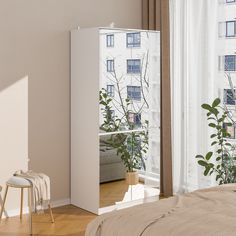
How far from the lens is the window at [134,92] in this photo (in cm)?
494

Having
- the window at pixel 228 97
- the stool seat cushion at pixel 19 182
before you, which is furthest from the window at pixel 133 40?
the stool seat cushion at pixel 19 182

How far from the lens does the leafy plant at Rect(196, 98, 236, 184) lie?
4891 millimetres

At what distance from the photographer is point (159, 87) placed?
5273mm

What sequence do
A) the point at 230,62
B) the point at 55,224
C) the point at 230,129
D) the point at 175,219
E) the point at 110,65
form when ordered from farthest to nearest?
the point at 230,129 < the point at 230,62 < the point at 110,65 < the point at 55,224 < the point at 175,219

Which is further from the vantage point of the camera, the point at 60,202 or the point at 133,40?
the point at 60,202

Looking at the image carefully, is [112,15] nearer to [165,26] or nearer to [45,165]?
[165,26]

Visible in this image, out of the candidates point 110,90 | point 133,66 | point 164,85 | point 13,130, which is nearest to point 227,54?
point 164,85

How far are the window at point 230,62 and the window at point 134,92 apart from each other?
0.94 meters

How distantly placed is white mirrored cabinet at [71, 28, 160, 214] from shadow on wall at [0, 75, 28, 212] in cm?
55

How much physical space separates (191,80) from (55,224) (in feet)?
7.01

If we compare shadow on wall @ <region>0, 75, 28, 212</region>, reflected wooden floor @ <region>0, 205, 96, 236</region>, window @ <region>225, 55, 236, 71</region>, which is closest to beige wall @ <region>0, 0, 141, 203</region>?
shadow on wall @ <region>0, 75, 28, 212</region>

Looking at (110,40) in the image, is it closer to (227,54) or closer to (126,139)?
(126,139)

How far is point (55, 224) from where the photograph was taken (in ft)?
14.9

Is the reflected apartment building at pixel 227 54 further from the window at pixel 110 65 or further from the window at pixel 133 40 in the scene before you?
the window at pixel 110 65
